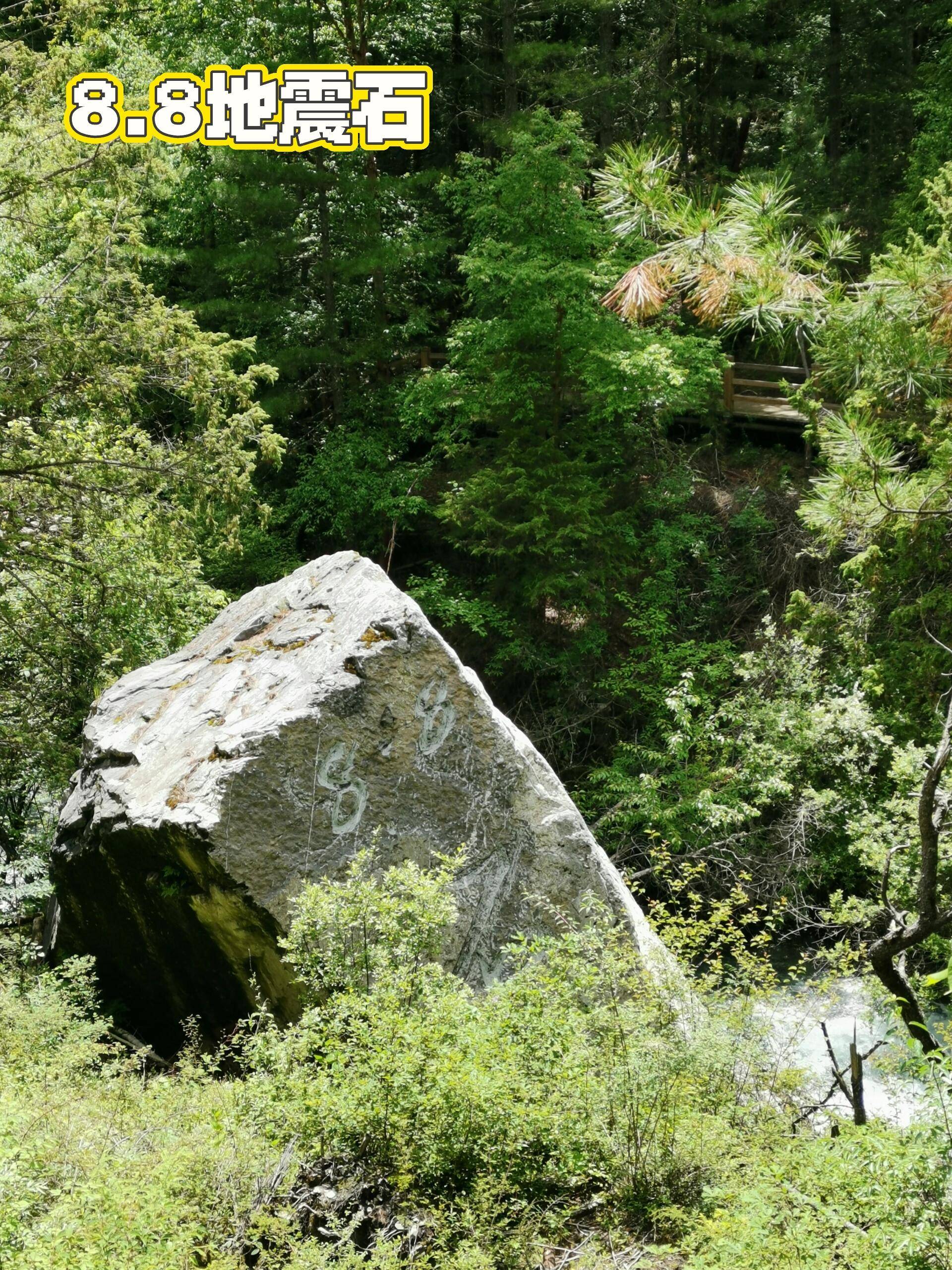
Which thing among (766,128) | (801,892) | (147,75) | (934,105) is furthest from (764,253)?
(766,128)

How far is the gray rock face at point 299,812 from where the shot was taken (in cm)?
567

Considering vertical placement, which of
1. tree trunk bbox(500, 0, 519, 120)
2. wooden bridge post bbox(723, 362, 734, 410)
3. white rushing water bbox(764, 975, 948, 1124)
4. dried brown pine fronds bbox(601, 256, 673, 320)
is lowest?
white rushing water bbox(764, 975, 948, 1124)

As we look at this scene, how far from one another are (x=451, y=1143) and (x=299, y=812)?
7.47 ft

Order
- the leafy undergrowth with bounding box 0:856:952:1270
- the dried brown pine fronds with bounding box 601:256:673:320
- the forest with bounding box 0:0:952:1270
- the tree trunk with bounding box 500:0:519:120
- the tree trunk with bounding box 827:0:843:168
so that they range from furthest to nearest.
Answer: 1. the tree trunk with bounding box 827:0:843:168
2. the tree trunk with bounding box 500:0:519:120
3. the dried brown pine fronds with bounding box 601:256:673:320
4. the forest with bounding box 0:0:952:1270
5. the leafy undergrowth with bounding box 0:856:952:1270

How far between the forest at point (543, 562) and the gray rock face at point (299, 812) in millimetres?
291

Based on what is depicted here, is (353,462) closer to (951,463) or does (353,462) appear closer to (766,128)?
(951,463)

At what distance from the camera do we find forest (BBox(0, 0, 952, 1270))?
3.72 m

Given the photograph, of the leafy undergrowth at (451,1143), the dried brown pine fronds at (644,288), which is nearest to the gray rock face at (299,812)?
the leafy undergrowth at (451,1143)

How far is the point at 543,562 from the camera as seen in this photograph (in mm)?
11547

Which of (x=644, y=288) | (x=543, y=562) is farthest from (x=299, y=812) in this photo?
(x=543, y=562)

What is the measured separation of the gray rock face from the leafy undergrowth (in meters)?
0.83

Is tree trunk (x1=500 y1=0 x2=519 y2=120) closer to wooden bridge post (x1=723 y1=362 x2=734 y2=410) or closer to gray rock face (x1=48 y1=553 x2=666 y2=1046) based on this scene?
wooden bridge post (x1=723 y1=362 x2=734 y2=410)

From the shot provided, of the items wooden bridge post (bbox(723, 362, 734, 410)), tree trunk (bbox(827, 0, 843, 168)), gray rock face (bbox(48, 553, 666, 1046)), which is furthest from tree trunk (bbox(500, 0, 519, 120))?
gray rock face (bbox(48, 553, 666, 1046))

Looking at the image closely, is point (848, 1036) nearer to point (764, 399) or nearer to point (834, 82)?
point (764, 399)
